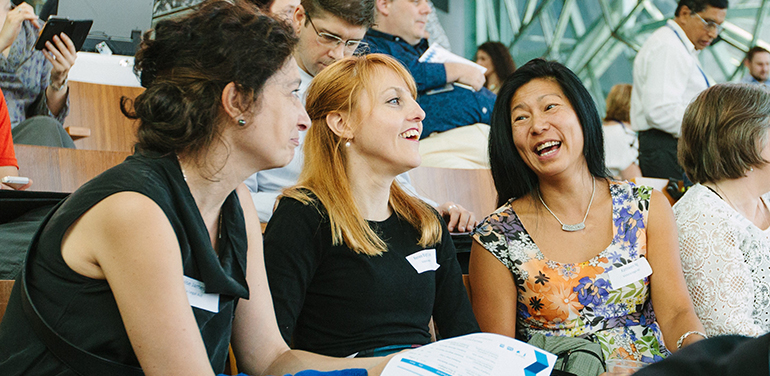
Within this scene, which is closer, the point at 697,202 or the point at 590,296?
the point at 590,296

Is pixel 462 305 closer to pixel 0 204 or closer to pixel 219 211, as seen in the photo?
pixel 219 211

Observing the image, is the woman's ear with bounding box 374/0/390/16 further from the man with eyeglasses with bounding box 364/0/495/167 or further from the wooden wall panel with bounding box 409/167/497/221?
the wooden wall panel with bounding box 409/167/497/221

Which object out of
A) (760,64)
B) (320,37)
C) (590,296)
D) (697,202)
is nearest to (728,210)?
(697,202)

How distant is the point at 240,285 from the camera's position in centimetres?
120

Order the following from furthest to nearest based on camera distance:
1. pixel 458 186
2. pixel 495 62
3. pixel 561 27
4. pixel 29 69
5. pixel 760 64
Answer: pixel 561 27
pixel 760 64
pixel 495 62
pixel 29 69
pixel 458 186

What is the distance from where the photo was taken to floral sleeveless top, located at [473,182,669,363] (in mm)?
1826

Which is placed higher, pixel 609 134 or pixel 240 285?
pixel 240 285

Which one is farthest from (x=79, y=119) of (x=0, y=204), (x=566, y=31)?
(x=566, y=31)

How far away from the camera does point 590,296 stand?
72.0 inches

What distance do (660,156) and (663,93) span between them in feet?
1.14

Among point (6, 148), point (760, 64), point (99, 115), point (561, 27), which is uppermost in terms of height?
point (6, 148)

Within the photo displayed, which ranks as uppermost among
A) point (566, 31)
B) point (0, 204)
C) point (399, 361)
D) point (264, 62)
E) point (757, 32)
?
point (264, 62)

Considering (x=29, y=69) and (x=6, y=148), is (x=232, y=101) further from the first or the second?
(x=29, y=69)

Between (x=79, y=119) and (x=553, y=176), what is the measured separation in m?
2.48
